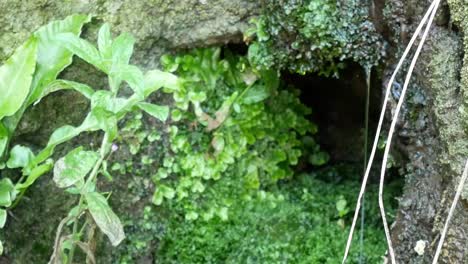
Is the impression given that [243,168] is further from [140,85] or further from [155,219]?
[140,85]

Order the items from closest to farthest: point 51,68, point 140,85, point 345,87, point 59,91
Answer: point 140,85 → point 51,68 → point 59,91 → point 345,87

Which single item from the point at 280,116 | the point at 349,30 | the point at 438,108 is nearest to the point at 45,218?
the point at 280,116

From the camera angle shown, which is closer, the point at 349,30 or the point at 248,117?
the point at 349,30

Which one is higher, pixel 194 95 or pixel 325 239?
pixel 194 95

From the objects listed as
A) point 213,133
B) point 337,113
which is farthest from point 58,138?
point 337,113

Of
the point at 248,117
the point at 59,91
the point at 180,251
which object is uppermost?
the point at 59,91

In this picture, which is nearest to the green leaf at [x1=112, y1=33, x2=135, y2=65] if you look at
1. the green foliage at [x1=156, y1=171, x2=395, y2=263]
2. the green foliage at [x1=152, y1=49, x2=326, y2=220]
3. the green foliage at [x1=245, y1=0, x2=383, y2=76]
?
the green foliage at [x1=152, y1=49, x2=326, y2=220]

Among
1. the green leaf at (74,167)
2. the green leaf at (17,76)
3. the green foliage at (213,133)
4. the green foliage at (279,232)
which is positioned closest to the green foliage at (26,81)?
the green leaf at (17,76)
